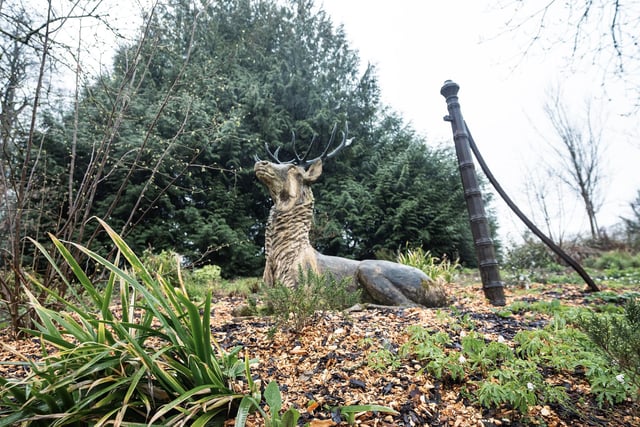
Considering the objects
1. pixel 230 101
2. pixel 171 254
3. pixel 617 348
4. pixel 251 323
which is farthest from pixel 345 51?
pixel 617 348

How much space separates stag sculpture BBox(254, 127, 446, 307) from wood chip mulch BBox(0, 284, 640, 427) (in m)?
0.65

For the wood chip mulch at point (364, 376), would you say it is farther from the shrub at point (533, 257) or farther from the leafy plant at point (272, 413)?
the shrub at point (533, 257)

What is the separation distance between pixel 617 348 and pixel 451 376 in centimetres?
86

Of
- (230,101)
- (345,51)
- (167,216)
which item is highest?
(345,51)

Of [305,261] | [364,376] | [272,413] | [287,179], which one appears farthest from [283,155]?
[272,413]

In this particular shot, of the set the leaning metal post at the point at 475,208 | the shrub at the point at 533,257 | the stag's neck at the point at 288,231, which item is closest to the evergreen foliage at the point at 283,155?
the shrub at the point at 533,257

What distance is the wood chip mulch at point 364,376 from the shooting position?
174 cm

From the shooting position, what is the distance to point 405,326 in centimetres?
280

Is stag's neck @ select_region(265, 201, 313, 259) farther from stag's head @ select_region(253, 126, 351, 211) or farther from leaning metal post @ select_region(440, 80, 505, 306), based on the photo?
leaning metal post @ select_region(440, 80, 505, 306)

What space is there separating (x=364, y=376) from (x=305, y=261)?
2.10 meters

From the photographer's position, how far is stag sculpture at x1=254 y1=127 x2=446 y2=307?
3.80 m

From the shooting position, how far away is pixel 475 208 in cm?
432

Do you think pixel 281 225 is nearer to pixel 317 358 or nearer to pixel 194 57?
pixel 317 358

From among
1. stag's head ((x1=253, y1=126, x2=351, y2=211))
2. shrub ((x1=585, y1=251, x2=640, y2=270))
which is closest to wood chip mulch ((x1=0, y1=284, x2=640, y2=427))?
stag's head ((x1=253, y1=126, x2=351, y2=211))
